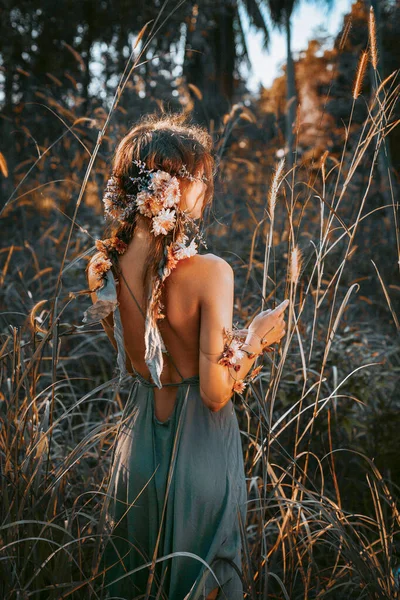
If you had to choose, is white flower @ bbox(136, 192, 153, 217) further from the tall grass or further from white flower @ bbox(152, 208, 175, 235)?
the tall grass

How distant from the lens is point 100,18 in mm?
12648

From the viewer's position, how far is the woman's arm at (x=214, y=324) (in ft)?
5.15

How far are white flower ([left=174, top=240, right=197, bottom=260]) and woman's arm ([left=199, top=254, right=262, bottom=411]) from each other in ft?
0.11

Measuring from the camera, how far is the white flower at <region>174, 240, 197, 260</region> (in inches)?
62.6

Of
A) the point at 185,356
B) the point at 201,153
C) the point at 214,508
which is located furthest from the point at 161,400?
the point at 201,153

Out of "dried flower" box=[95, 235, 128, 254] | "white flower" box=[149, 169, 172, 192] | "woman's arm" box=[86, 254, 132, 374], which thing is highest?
"white flower" box=[149, 169, 172, 192]

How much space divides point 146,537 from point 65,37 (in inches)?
488

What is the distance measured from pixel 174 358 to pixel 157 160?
0.52 metres

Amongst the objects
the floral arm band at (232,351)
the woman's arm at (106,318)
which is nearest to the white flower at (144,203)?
the woman's arm at (106,318)

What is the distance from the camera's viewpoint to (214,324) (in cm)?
157

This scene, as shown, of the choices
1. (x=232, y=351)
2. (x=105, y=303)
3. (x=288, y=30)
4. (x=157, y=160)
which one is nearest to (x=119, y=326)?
(x=105, y=303)

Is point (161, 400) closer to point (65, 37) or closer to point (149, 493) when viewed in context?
point (149, 493)

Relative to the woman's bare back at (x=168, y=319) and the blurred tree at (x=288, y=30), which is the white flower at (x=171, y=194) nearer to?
the woman's bare back at (x=168, y=319)

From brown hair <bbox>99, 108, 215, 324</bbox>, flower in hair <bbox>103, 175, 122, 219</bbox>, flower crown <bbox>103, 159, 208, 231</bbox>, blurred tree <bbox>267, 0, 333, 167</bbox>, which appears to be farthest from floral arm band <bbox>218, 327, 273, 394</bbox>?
blurred tree <bbox>267, 0, 333, 167</bbox>
